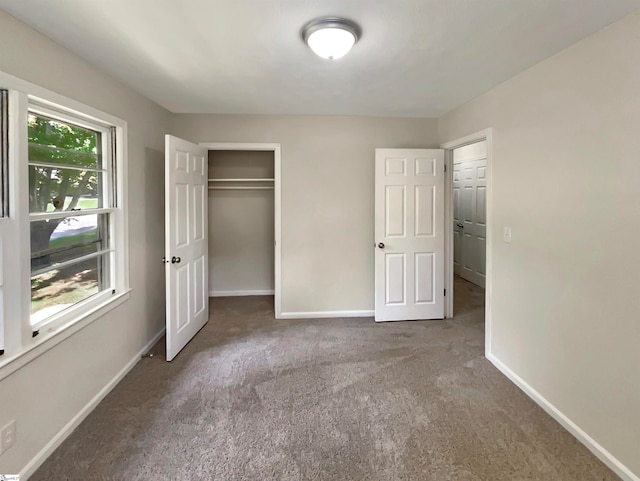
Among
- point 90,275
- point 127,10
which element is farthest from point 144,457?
point 127,10

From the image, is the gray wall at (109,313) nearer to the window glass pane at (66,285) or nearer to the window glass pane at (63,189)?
the window glass pane at (66,285)

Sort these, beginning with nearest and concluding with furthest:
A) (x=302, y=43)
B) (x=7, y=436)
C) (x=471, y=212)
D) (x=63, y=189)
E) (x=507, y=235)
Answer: (x=7, y=436) < (x=302, y=43) < (x=63, y=189) < (x=507, y=235) < (x=471, y=212)

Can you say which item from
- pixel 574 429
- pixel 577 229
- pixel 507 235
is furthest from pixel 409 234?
pixel 574 429

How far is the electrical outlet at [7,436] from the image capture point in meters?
1.57

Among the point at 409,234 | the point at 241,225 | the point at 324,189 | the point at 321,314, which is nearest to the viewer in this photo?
the point at 409,234

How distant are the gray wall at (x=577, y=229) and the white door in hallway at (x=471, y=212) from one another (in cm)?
271

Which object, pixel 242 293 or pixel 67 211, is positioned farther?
pixel 242 293

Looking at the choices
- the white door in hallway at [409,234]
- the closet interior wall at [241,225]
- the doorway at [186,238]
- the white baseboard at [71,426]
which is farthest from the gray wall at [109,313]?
the white door in hallway at [409,234]

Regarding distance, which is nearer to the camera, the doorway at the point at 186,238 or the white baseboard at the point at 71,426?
the white baseboard at the point at 71,426

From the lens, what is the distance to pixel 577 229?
6.53 ft

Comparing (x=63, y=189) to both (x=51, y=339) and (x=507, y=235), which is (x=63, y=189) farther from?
(x=507, y=235)

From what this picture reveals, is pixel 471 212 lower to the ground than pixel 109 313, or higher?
higher

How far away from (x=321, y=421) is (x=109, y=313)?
1.70 meters

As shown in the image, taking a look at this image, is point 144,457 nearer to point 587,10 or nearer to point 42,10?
point 42,10
